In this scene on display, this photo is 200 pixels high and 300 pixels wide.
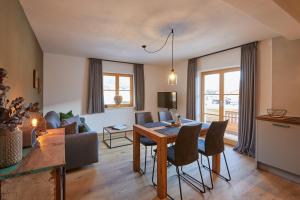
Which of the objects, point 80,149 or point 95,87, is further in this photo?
point 95,87

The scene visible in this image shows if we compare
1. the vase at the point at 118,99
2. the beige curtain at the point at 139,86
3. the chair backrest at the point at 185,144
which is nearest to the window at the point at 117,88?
the vase at the point at 118,99

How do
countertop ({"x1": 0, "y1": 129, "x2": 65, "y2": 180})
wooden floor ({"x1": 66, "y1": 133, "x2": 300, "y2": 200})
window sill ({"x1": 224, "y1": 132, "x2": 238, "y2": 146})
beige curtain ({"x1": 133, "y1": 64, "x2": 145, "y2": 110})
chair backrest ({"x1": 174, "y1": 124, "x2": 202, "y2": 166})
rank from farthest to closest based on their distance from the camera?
beige curtain ({"x1": 133, "y1": 64, "x2": 145, "y2": 110}) < window sill ({"x1": 224, "y1": 132, "x2": 238, "y2": 146}) < wooden floor ({"x1": 66, "y1": 133, "x2": 300, "y2": 200}) < chair backrest ({"x1": 174, "y1": 124, "x2": 202, "y2": 166}) < countertop ({"x1": 0, "y1": 129, "x2": 65, "y2": 180})

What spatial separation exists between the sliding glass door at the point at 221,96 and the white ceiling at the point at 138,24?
2.78 ft

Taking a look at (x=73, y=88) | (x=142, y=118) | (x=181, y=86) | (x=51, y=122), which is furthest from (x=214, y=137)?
(x=73, y=88)

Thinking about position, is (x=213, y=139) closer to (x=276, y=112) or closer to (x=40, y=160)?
(x=276, y=112)

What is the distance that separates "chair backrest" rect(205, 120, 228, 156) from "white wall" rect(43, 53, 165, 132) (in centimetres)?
358

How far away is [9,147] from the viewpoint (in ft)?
3.32

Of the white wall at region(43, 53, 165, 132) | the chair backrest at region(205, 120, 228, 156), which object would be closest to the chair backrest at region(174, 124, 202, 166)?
the chair backrest at region(205, 120, 228, 156)

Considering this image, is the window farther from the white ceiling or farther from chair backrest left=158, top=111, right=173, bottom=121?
chair backrest left=158, top=111, right=173, bottom=121

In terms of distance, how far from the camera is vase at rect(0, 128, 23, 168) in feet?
3.22

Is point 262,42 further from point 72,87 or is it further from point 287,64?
point 72,87

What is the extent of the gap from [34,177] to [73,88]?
3.94 metres

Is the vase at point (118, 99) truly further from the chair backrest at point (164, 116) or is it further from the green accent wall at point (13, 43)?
the green accent wall at point (13, 43)

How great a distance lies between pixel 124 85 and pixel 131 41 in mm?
2405
